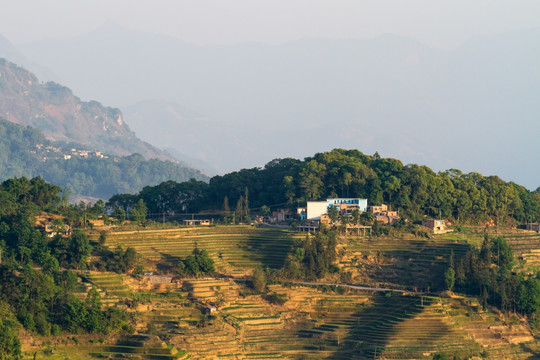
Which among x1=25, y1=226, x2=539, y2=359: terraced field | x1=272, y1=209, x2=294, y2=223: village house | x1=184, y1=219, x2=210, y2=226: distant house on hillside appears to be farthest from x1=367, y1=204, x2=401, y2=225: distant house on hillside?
x1=184, y1=219, x2=210, y2=226: distant house on hillside

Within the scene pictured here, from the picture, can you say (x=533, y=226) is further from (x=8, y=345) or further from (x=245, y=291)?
(x=8, y=345)

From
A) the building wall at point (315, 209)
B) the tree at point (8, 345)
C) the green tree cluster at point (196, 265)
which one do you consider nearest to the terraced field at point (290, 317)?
the green tree cluster at point (196, 265)

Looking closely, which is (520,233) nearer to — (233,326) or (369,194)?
(369,194)

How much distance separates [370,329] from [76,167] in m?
131

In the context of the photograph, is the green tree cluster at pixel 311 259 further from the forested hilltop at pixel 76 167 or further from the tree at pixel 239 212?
the forested hilltop at pixel 76 167

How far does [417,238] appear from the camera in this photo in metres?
60.5

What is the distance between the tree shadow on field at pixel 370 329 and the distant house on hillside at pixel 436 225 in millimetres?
11618

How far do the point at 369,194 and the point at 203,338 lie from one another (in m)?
24.7

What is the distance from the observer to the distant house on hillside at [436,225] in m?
62.5

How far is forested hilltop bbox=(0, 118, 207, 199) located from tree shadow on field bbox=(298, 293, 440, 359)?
4767 inches

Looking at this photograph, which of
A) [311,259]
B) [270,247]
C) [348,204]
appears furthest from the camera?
[348,204]

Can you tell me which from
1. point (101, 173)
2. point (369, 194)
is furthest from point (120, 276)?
point (101, 173)

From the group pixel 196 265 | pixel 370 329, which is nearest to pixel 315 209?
pixel 196 265

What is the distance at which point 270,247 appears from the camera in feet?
189
